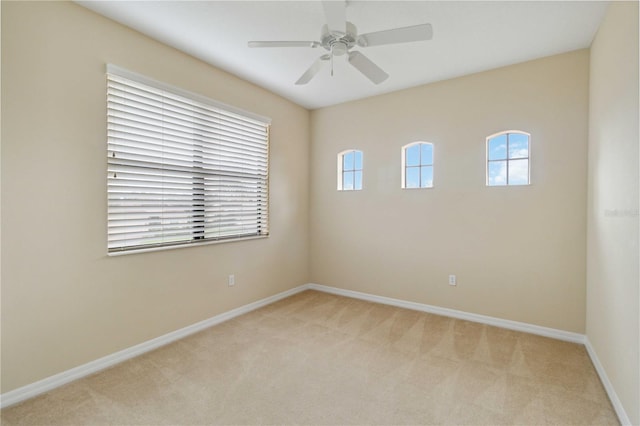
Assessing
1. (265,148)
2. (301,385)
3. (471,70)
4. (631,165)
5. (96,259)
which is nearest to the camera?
(631,165)

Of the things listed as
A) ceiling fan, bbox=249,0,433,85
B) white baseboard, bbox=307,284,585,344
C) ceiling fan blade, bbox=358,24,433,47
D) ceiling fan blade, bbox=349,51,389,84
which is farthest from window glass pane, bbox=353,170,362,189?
ceiling fan blade, bbox=358,24,433,47

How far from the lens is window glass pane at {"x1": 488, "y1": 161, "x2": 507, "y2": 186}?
334 centimetres

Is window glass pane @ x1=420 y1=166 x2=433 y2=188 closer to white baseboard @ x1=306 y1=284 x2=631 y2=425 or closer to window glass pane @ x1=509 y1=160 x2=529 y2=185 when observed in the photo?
window glass pane @ x1=509 y1=160 x2=529 y2=185

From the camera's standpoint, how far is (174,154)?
9.70 feet

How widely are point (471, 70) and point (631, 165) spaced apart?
2011 mm

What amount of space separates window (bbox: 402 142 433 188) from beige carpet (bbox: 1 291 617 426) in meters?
1.77

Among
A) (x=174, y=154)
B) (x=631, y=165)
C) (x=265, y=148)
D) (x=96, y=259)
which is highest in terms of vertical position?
(x=265, y=148)

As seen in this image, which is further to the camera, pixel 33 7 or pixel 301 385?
pixel 301 385

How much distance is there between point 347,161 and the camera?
4562 millimetres

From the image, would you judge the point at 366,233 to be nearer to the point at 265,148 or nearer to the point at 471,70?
the point at 265,148

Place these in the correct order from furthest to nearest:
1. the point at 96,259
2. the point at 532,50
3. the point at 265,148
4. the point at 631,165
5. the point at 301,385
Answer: the point at 265,148 < the point at 532,50 < the point at 96,259 < the point at 301,385 < the point at 631,165

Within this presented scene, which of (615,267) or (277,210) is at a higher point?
(277,210)

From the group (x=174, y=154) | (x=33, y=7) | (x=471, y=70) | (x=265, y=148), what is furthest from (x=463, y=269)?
(x=33, y=7)

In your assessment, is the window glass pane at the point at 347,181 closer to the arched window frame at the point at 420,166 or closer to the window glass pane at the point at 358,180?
the window glass pane at the point at 358,180
